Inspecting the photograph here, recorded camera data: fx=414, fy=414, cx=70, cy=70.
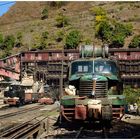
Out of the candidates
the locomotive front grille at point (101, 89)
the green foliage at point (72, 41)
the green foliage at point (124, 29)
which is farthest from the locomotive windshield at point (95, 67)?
the green foliage at point (124, 29)

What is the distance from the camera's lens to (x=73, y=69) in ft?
62.6

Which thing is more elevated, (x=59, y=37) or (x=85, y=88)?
(x=59, y=37)

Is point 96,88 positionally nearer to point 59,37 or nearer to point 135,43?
point 135,43

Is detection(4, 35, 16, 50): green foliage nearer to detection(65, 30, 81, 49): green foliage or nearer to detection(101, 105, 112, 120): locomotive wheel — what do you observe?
detection(65, 30, 81, 49): green foliage

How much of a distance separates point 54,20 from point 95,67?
383 feet

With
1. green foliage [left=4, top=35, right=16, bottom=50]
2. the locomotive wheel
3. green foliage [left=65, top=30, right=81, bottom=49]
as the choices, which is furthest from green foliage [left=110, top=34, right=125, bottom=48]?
the locomotive wheel

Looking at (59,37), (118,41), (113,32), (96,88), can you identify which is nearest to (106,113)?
(96,88)

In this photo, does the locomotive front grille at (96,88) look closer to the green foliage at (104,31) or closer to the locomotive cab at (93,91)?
the locomotive cab at (93,91)

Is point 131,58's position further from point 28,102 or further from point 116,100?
point 116,100

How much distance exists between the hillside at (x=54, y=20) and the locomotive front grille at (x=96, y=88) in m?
79.9

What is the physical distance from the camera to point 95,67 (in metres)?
18.7

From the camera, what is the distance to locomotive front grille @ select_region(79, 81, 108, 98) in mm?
17234

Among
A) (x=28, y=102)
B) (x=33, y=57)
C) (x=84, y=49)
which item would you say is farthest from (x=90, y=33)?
(x=84, y=49)

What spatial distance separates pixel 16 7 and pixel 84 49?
158359mm
